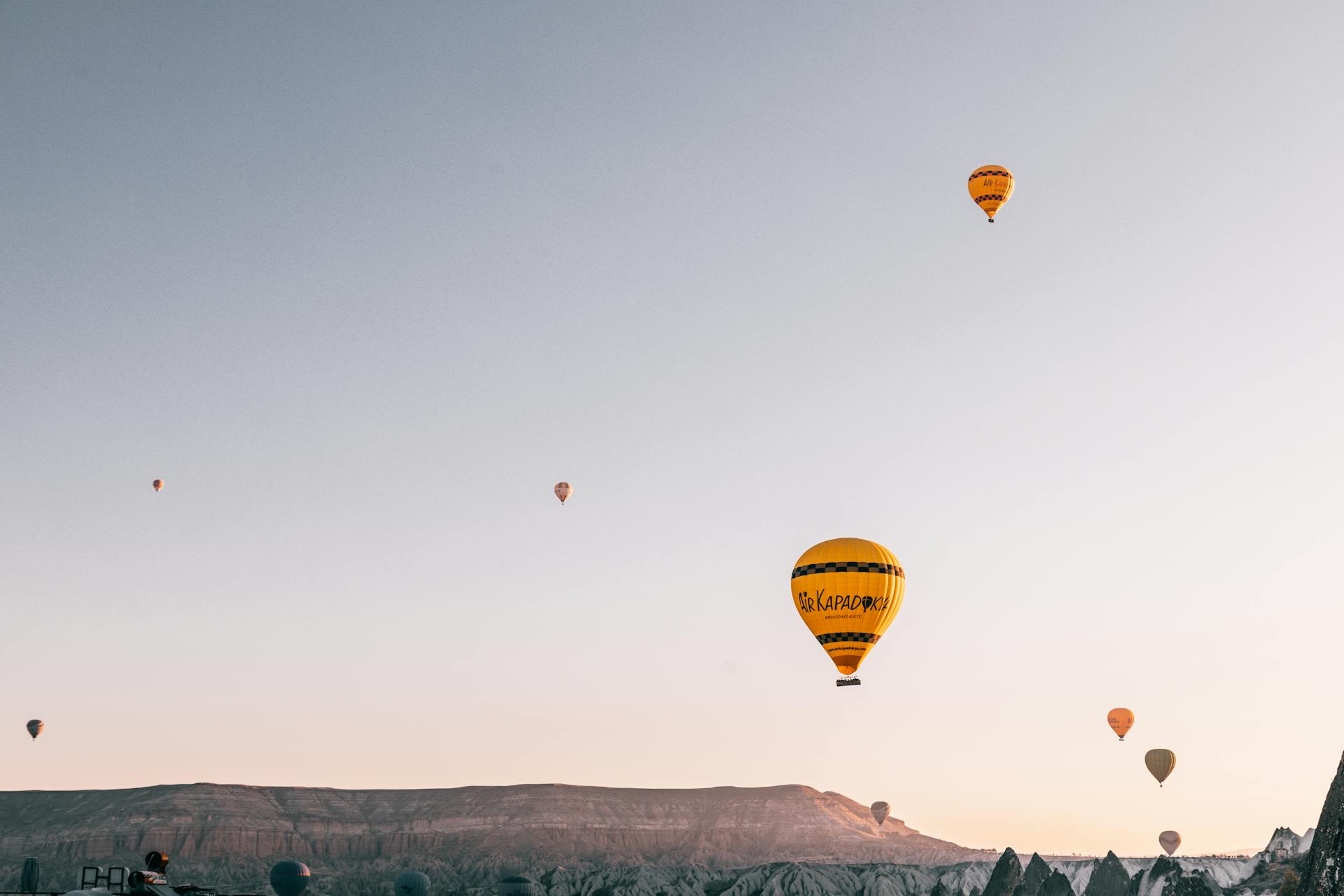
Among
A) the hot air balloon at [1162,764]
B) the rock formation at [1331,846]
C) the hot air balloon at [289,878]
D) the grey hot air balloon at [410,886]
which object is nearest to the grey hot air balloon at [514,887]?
the grey hot air balloon at [410,886]

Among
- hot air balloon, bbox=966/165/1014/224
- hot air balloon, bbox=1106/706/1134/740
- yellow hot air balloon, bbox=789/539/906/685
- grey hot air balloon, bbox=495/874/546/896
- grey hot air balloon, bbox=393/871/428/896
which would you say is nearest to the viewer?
yellow hot air balloon, bbox=789/539/906/685

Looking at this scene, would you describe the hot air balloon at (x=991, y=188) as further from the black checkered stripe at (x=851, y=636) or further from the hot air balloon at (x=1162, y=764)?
the hot air balloon at (x=1162, y=764)

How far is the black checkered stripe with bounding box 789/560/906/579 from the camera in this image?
65.4 meters

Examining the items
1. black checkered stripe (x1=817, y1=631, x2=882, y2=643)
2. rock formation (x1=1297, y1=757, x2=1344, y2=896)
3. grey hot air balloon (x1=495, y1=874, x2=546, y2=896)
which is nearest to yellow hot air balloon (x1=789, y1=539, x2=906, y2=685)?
black checkered stripe (x1=817, y1=631, x2=882, y2=643)

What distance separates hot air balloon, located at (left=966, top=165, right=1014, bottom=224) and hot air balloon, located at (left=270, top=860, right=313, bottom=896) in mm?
91093

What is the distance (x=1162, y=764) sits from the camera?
127m

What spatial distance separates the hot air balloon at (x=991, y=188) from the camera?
258ft

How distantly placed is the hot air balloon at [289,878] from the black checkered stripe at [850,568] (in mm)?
83255

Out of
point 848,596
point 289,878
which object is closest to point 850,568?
point 848,596

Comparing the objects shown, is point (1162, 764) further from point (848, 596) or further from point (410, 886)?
point (410, 886)

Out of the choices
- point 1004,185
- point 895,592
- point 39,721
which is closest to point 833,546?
point 895,592

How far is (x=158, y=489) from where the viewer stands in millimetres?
106562

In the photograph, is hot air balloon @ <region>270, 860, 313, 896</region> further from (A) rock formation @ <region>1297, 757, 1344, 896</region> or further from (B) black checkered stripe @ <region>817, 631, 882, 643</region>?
(A) rock formation @ <region>1297, 757, 1344, 896</region>

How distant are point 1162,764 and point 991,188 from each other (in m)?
70.7
